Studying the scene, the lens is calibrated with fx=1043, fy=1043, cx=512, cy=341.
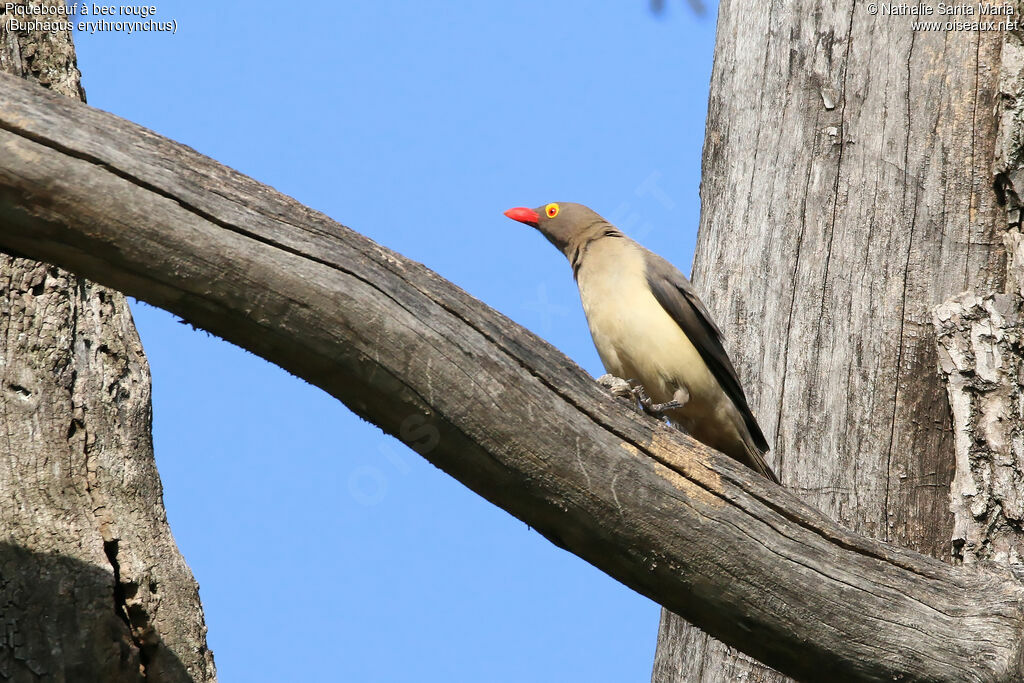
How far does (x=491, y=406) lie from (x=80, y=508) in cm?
192

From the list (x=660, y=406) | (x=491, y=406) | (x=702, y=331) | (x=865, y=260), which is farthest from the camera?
(x=660, y=406)

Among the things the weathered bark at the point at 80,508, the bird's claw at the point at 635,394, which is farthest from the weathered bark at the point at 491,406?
the weathered bark at the point at 80,508

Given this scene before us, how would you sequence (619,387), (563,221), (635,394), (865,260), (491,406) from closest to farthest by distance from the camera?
(491,406), (619,387), (635,394), (865,260), (563,221)

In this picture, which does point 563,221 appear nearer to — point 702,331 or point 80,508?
point 702,331

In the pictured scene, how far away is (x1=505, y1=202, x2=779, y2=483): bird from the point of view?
16.1ft

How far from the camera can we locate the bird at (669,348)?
491 cm

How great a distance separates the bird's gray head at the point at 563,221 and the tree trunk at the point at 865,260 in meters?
1.03

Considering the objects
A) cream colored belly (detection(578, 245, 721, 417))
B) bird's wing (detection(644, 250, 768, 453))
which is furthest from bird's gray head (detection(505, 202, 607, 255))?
bird's wing (detection(644, 250, 768, 453))

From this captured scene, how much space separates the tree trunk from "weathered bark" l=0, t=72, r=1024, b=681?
3.14ft

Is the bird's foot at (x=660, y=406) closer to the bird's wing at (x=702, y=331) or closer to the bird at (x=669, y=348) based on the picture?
the bird at (x=669, y=348)

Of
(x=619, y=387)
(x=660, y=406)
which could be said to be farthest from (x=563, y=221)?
(x=619, y=387)

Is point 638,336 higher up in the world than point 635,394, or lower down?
higher up

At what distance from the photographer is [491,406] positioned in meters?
A: 3.06

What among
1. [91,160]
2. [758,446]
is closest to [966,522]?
[758,446]
